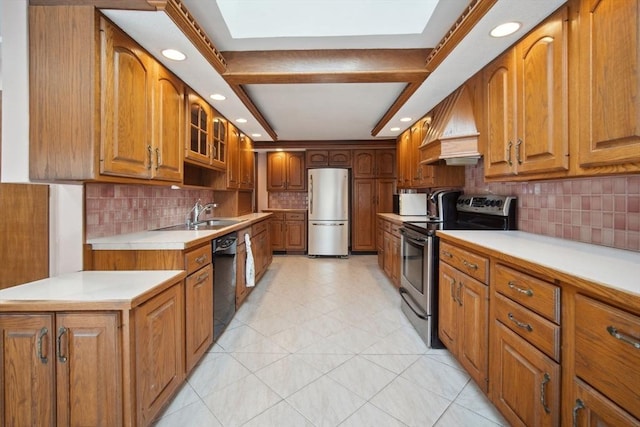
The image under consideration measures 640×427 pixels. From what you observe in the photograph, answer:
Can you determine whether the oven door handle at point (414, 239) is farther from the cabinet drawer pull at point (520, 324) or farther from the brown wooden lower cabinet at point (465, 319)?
the cabinet drawer pull at point (520, 324)

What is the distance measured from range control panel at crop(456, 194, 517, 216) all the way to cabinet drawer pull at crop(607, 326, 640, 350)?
1444 millimetres

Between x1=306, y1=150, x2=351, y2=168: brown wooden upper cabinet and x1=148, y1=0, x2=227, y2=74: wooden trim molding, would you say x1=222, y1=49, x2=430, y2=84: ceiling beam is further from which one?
x1=306, y1=150, x2=351, y2=168: brown wooden upper cabinet

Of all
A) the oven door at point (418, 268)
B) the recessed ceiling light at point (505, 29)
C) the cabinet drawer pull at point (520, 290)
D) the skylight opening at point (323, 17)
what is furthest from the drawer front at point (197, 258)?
the recessed ceiling light at point (505, 29)

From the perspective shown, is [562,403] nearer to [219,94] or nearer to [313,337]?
[313,337]

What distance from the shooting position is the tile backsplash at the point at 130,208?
182 centimetres

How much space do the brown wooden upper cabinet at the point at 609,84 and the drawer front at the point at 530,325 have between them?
2.27 feet

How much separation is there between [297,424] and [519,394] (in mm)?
1069

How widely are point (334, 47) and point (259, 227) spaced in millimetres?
2444

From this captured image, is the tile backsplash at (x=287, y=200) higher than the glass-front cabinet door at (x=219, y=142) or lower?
lower

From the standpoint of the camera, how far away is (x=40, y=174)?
57.5 inches

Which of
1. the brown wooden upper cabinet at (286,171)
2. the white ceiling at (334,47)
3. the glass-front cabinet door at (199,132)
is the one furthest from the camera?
the brown wooden upper cabinet at (286,171)

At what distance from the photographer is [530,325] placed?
3.87 ft

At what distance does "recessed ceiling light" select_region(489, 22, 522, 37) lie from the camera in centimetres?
155

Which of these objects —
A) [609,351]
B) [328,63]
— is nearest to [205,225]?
[328,63]
